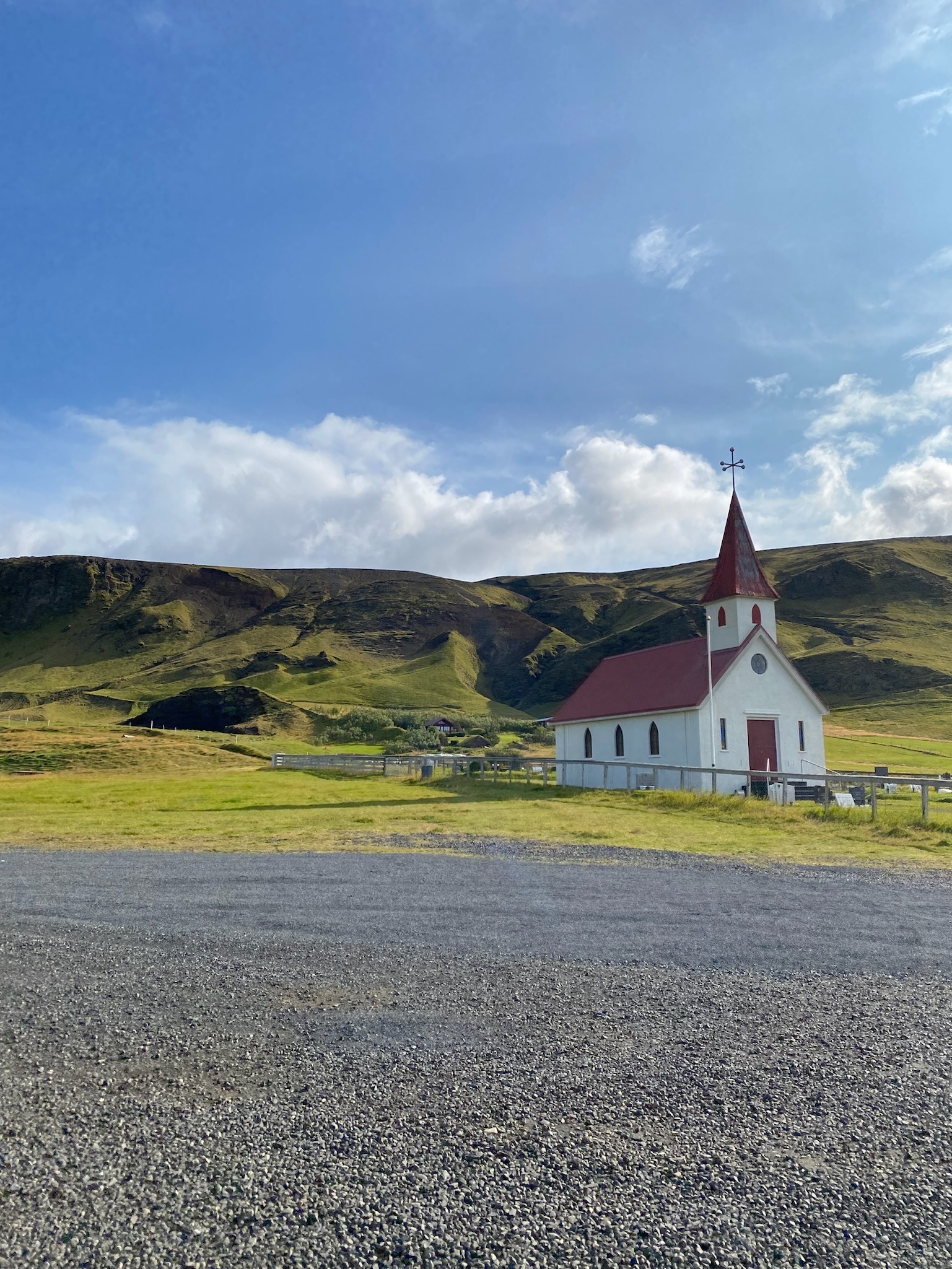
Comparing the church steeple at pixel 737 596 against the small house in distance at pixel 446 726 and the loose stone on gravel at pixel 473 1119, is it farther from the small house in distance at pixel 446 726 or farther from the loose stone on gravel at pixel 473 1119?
the small house in distance at pixel 446 726

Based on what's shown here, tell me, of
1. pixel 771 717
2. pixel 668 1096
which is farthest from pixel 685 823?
pixel 668 1096

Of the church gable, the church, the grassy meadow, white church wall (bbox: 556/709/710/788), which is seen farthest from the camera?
the church gable

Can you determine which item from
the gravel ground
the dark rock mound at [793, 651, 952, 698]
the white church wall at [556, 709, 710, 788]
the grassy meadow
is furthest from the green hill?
the gravel ground

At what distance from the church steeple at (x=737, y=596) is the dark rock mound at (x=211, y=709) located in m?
78.9

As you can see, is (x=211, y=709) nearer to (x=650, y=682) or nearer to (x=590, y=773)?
(x=590, y=773)

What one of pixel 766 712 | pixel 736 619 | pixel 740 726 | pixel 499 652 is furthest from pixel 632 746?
pixel 499 652

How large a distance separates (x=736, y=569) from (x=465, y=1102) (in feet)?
120

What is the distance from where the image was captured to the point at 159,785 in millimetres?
Result: 38188

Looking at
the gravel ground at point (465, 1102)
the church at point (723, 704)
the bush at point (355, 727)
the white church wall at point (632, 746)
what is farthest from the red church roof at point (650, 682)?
the bush at point (355, 727)

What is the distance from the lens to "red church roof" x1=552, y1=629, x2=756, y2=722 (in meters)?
36.2

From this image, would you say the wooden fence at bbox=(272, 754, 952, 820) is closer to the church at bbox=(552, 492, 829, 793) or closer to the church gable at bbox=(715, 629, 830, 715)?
the church at bbox=(552, 492, 829, 793)

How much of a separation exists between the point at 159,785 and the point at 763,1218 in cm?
3760

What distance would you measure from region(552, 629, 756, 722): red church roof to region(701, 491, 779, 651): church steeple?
1008 mm

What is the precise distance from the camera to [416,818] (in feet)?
79.8
